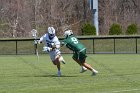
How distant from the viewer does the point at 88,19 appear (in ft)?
232

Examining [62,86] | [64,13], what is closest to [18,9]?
[64,13]

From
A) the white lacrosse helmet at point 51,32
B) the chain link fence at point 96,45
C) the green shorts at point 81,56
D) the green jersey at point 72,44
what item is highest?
the white lacrosse helmet at point 51,32

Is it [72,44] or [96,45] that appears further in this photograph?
[96,45]

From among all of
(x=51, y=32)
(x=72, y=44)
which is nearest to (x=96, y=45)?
(x=51, y=32)

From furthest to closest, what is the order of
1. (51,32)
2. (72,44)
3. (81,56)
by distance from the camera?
(51,32)
(81,56)
(72,44)

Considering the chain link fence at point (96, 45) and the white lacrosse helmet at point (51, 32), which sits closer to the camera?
the white lacrosse helmet at point (51, 32)

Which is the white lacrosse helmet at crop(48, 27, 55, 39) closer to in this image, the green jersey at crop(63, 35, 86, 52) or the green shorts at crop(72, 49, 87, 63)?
the green jersey at crop(63, 35, 86, 52)

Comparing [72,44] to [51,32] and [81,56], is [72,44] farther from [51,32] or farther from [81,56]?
[51,32]

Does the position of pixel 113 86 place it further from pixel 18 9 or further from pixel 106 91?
pixel 18 9

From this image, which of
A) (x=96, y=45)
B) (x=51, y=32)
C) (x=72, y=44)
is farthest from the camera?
(x=96, y=45)

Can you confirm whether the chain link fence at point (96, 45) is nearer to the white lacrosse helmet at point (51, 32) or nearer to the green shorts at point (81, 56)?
the white lacrosse helmet at point (51, 32)

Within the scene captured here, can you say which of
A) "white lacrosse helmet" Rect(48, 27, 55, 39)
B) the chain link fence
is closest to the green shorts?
"white lacrosse helmet" Rect(48, 27, 55, 39)

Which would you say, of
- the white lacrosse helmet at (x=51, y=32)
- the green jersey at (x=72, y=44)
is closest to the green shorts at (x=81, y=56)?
the green jersey at (x=72, y=44)

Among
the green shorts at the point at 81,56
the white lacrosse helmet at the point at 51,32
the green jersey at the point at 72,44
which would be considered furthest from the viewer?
the white lacrosse helmet at the point at 51,32
